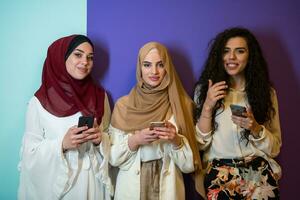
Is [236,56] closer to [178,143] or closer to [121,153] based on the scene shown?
[178,143]

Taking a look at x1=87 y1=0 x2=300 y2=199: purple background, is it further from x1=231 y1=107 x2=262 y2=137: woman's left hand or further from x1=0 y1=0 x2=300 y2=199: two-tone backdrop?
x1=231 y1=107 x2=262 y2=137: woman's left hand

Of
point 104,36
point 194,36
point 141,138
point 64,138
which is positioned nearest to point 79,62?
point 104,36

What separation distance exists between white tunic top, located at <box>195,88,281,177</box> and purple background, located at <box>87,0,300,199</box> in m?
0.32

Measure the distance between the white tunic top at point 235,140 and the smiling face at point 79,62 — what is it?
689 mm

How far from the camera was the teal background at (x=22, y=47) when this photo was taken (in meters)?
1.69

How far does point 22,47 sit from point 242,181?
1451mm

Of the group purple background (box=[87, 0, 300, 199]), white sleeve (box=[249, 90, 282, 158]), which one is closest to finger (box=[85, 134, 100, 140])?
purple background (box=[87, 0, 300, 199])

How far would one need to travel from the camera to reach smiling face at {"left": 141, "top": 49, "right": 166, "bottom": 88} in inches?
59.3

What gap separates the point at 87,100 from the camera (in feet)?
5.05

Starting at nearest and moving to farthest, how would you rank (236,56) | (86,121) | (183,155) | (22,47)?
(86,121), (183,155), (236,56), (22,47)

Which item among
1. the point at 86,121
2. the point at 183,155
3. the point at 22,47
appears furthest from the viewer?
the point at 22,47

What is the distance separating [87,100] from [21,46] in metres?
0.56

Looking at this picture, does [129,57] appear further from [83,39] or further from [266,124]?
[266,124]

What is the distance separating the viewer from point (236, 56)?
60.6 inches
